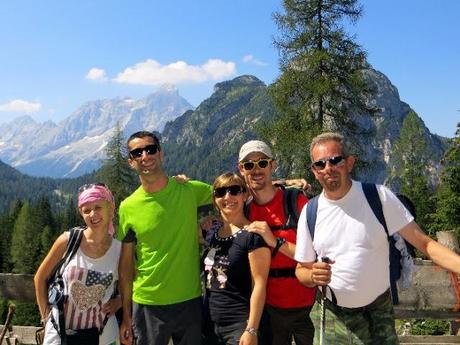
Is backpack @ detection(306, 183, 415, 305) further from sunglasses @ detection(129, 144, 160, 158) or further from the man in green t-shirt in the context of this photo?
sunglasses @ detection(129, 144, 160, 158)

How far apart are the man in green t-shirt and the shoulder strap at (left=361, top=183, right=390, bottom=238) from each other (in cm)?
178

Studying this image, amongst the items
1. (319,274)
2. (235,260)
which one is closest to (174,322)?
(235,260)

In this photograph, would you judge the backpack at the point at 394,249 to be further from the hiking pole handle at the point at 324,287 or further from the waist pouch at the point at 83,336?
the waist pouch at the point at 83,336

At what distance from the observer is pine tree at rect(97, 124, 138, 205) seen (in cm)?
3791

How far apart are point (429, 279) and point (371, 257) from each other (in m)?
2.65

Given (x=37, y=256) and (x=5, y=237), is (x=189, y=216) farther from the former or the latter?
(x=5, y=237)

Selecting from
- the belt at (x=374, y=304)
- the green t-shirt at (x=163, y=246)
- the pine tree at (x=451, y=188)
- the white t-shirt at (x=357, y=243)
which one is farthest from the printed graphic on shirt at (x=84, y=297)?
the pine tree at (x=451, y=188)

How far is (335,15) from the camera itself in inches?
872

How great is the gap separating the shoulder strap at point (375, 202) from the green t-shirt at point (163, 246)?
5.85 ft

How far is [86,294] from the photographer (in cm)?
403

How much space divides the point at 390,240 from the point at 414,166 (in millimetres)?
56644

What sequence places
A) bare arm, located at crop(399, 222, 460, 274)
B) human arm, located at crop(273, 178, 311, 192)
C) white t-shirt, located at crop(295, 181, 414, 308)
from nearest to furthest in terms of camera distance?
bare arm, located at crop(399, 222, 460, 274) → white t-shirt, located at crop(295, 181, 414, 308) → human arm, located at crop(273, 178, 311, 192)

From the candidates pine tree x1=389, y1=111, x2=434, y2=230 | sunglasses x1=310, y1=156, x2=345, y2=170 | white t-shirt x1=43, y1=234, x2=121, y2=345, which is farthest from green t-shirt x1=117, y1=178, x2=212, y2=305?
pine tree x1=389, y1=111, x2=434, y2=230

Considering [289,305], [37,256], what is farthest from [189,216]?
[37,256]
